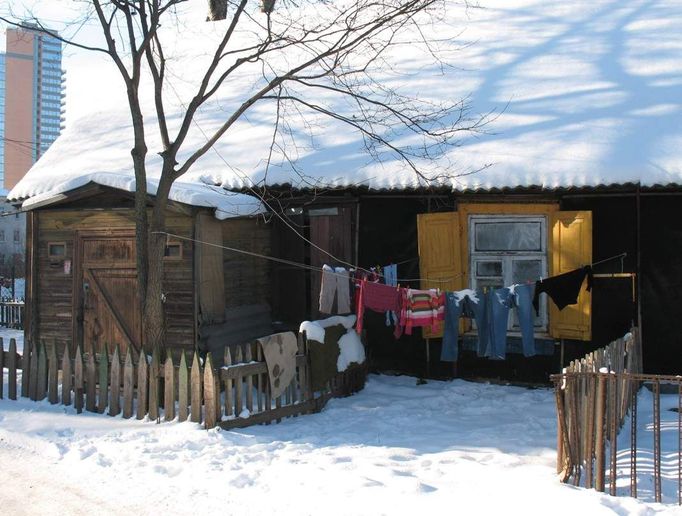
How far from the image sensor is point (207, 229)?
34.3ft

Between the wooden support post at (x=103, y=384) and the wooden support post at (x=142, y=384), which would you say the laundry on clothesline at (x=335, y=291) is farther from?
the wooden support post at (x=103, y=384)

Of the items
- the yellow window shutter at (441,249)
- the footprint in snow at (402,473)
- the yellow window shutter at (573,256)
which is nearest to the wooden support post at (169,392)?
the footprint in snow at (402,473)

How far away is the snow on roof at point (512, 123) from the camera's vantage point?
10.1 meters

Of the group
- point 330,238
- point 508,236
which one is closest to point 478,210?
point 508,236

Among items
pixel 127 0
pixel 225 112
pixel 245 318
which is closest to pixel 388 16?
pixel 127 0

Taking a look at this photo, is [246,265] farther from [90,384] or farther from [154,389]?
[154,389]

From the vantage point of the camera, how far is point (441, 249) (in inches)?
429

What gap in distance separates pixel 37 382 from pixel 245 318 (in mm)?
3286

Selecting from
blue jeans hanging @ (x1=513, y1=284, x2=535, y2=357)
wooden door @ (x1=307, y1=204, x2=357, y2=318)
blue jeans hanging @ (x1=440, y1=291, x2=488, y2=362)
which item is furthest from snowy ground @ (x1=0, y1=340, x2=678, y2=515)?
wooden door @ (x1=307, y1=204, x2=357, y2=318)

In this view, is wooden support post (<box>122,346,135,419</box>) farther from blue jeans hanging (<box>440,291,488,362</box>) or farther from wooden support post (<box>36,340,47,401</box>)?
blue jeans hanging (<box>440,291,488,362</box>)

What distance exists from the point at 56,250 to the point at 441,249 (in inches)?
232

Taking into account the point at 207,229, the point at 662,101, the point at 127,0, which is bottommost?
the point at 207,229

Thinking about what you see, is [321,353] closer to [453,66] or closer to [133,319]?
[133,319]

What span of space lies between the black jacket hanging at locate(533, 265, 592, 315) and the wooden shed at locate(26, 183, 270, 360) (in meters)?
4.45
